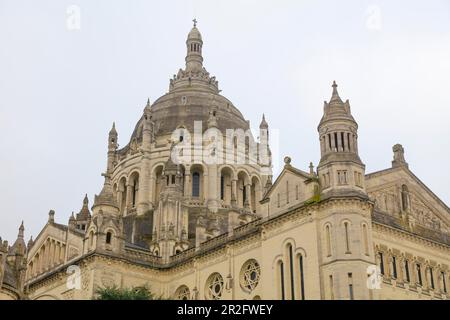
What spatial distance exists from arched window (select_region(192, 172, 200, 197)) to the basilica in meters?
0.12

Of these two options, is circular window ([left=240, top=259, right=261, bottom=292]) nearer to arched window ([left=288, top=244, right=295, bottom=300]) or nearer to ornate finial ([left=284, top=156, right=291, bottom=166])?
arched window ([left=288, top=244, right=295, bottom=300])

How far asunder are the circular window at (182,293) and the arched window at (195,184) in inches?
753

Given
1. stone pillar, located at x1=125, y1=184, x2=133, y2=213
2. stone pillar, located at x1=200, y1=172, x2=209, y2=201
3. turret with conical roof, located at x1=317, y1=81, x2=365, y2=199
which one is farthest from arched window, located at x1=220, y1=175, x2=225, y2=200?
turret with conical roof, located at x1=317, y1=81, x2=365, y2=199

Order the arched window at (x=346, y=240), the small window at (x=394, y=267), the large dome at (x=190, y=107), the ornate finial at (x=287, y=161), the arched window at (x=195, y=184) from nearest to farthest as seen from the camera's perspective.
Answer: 1. the arched window at (x=346, y=240)
2. the small window at (x=394, y=267)
3. the ornate finial at (x=287, y=161)
4. the arched window at (x=195, y=184)
5. the large dome at (x=190, y=107)

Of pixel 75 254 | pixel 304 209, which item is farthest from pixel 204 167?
pixel 304 209

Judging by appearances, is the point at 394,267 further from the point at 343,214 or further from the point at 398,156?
the point at 398,156

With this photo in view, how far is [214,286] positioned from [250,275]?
418 centimetres

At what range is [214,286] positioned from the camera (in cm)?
5547

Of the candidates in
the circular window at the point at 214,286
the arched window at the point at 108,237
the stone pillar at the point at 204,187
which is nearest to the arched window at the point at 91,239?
the arched window at the point at 108,237

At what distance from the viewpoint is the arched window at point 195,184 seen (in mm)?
77125

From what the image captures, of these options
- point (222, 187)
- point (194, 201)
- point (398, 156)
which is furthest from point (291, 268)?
point (222, 187)

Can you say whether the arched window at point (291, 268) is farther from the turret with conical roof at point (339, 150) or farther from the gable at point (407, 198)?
the gable at point (407, 198)

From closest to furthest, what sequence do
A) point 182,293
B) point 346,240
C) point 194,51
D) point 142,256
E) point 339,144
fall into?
point 346,240
point 339,144
point 182,293
point 142,256
point 194,51
